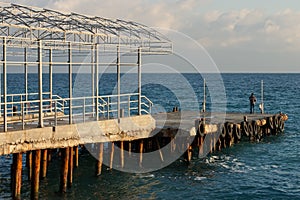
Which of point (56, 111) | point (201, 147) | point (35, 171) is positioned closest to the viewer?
point (35, 171)

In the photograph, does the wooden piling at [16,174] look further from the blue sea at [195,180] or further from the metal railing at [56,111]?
the blue sea at [195,180]

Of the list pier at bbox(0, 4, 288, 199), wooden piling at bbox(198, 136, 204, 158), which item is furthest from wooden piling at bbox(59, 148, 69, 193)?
wooden piling at bbox(198, 136, 204, 158)

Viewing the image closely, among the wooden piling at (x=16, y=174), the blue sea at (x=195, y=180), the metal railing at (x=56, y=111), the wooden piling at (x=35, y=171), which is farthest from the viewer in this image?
the blue sea at (x=195, y=180)

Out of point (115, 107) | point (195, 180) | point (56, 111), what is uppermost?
point (56, 111)

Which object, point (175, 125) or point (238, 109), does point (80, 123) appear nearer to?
point (175, 125)

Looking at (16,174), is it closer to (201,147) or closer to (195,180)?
(195,180)

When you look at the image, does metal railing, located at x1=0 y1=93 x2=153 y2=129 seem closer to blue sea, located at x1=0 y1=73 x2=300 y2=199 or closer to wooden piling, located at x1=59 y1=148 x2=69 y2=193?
wooden piling, located at x1=59 y1=148 x2=69 y2=193

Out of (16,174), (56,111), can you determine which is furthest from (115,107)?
(16,174)

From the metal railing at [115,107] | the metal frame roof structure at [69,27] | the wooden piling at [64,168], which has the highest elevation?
the metal frame roof structure at [69,27]

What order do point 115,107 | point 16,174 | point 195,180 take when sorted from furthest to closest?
point 115,107 < point 195,180 < point 16,174

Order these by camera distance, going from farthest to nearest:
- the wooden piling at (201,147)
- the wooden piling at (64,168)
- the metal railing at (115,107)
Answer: the wooden piling at (201,147)
the metal railing at (115,107)
the wooden piling at (64,168)

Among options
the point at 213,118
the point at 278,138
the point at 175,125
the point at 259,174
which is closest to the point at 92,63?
the point at 175,125

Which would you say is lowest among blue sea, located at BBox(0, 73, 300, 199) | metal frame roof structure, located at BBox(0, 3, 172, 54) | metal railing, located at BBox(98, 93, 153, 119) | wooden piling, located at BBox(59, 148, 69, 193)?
blue sea, located at BBox(0, 73, 300, 199)

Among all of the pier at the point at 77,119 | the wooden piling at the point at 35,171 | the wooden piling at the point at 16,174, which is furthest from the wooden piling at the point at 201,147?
the wooden piling at the point at 16,174
